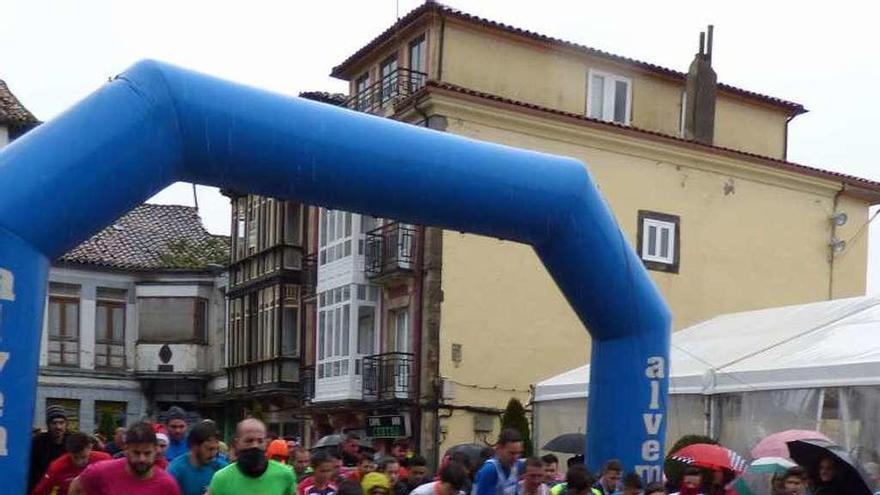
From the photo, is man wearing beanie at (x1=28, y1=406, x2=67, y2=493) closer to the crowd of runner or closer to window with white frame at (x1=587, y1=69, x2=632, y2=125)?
the crowd of runner

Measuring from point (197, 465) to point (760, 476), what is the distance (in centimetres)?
714

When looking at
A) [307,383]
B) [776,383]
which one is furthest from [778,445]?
[307,383]

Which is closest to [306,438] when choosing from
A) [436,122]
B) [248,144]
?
[436,122]

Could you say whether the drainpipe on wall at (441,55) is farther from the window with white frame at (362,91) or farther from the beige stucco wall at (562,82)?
the window with white frame at (362,91)

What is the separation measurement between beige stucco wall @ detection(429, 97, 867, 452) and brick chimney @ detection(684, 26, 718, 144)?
710mm

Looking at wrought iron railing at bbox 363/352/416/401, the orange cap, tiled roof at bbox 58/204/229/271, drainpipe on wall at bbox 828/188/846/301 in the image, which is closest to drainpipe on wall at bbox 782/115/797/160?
drainpipe on wall at bbox 828/188/846/301

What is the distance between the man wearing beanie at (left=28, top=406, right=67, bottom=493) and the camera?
8.90 m

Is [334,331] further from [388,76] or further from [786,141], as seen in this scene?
[786,141]

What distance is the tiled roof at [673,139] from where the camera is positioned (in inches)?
950

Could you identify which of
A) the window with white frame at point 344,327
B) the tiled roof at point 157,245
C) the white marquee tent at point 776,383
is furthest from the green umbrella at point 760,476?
the tiled roof at point 157,245

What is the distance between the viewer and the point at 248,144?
25.8 ft

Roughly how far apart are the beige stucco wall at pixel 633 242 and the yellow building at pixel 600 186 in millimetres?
33

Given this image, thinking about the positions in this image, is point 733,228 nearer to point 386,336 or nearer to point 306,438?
point 386,336

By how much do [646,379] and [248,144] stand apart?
3.82 m
